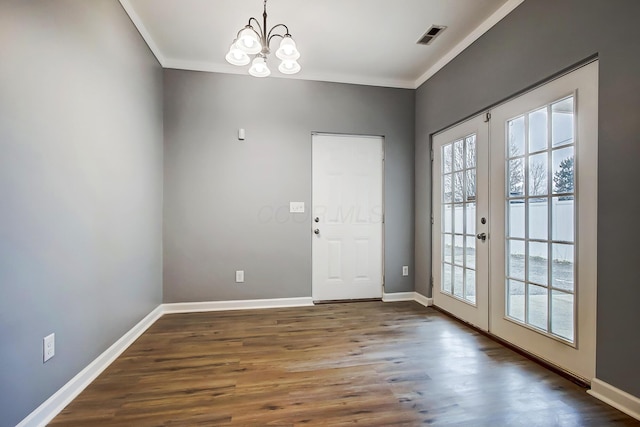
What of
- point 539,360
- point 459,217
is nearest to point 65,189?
point 459,217

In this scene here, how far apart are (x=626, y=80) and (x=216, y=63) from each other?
342cm

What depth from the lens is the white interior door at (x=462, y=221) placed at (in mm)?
2650

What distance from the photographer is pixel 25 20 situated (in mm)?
1374

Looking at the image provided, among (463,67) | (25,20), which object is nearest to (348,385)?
(25,20)

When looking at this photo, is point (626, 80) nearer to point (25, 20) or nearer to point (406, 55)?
point (406, 55)

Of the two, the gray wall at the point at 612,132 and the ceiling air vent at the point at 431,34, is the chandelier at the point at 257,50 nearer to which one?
the ceiling air vent at the point at 431,34

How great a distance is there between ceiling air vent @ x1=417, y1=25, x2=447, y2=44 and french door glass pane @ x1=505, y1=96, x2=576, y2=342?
3.52 ft

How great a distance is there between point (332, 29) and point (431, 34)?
→ 0.93m

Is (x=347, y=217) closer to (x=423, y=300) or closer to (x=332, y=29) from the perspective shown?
(x=423, y=300)

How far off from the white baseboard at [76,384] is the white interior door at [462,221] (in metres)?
3.06

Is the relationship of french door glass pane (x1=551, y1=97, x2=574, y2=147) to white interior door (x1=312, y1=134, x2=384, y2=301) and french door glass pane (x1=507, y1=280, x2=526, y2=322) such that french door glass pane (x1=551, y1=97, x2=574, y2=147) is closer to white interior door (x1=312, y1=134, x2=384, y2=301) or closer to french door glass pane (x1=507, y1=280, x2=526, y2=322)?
french door glass pane (x1=507, y1=280, x2=526, y2=322)

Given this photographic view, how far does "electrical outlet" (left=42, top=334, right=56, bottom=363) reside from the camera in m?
1.50

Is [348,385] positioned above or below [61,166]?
below

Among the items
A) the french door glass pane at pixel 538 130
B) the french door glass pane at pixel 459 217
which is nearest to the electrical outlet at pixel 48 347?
the french door glass pane at pixel 459 217
